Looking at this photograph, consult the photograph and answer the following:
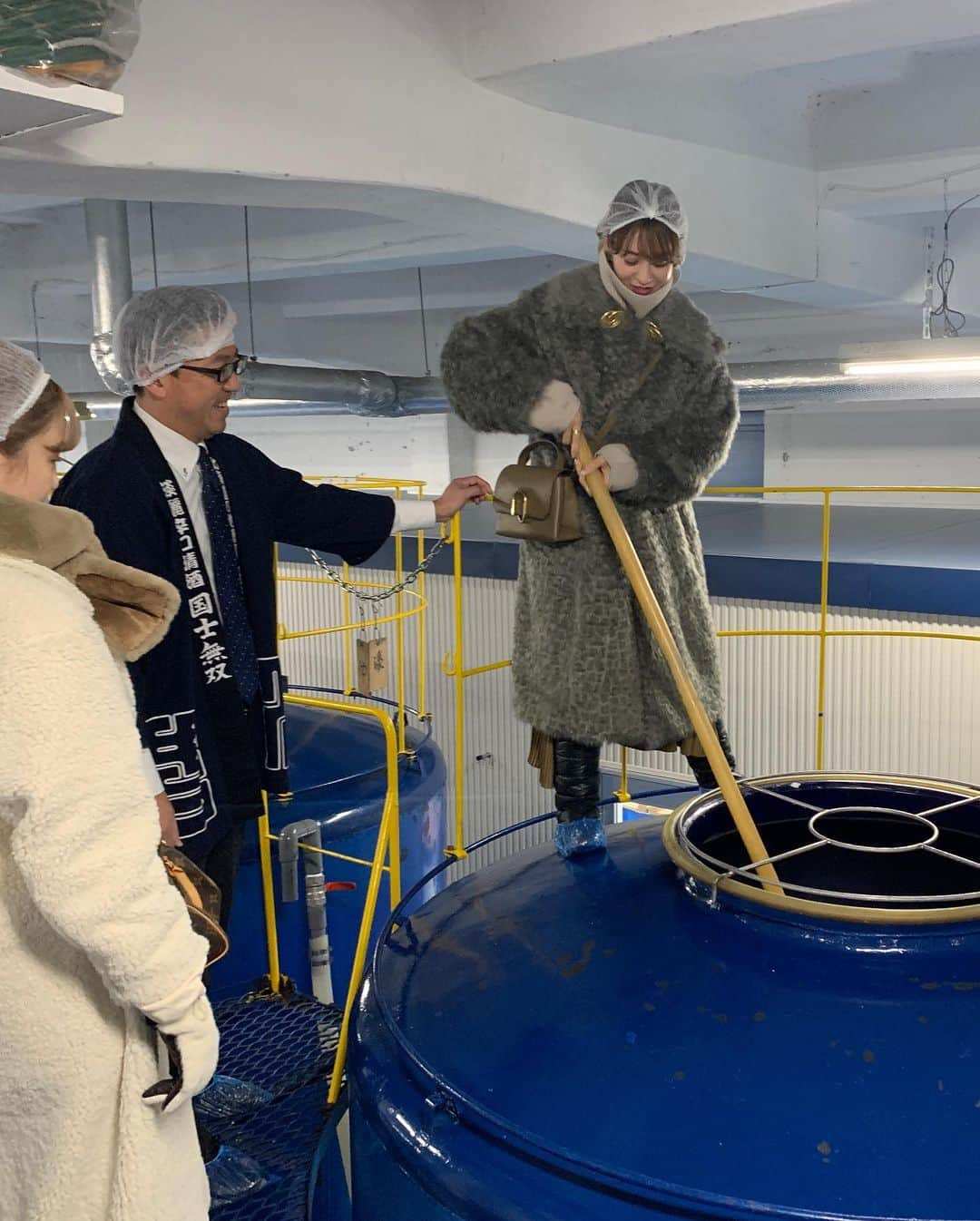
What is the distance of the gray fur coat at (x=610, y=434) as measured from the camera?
7.34ft

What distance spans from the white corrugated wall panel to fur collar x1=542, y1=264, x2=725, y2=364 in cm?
439

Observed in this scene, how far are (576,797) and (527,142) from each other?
231cm

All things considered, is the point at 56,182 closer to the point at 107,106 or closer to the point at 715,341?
the point at 107,106

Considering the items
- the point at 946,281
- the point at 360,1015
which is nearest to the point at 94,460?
the point at 360,1015

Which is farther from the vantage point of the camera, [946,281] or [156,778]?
[946,281]

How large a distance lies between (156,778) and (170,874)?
65cm

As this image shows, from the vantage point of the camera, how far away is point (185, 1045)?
1.31 m

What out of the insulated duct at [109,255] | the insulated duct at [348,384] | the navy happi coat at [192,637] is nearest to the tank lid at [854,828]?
the navy happi coat at [192,637]

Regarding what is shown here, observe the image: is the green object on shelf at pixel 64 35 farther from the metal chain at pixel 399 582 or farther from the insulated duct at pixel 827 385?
the insulated duct at pixel 827 385

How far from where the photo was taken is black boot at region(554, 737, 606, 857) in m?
2.35

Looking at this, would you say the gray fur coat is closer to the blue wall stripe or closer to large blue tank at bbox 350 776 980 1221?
large blue tank at bbox 350 776 980 1221

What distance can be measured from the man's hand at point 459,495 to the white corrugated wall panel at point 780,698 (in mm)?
4204

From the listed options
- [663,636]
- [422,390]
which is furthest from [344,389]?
[663,636]

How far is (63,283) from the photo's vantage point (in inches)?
308
